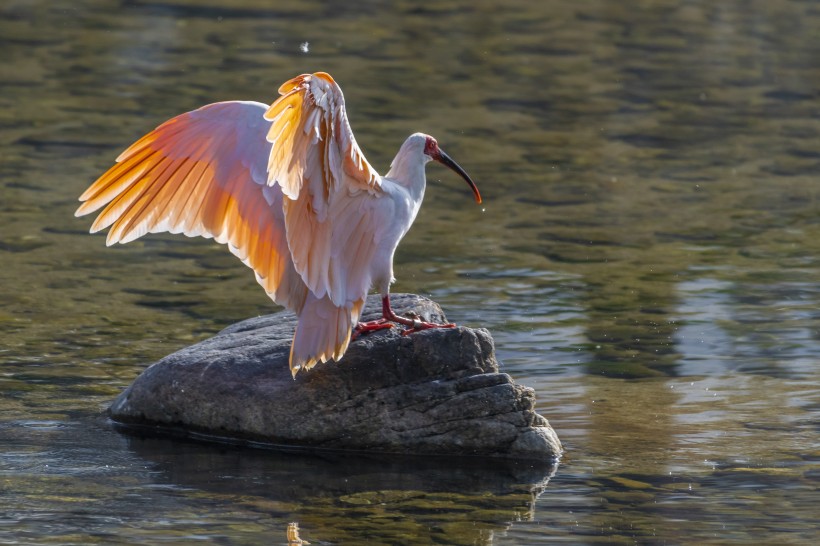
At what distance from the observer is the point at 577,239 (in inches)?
461

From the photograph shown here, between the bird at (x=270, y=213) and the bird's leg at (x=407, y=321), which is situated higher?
the bird at (x=270, y=213)

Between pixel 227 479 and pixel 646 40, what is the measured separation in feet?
45.1

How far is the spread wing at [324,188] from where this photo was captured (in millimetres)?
6523

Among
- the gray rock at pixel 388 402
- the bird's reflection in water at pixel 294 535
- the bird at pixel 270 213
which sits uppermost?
the bird at pixel 270 213

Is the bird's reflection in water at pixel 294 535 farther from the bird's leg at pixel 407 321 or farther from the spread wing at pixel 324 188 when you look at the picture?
the bird's leg at pixel 407 321

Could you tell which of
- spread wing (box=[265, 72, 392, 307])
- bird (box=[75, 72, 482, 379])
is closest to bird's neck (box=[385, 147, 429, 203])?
bird (box=[75, 72, 482, 379])

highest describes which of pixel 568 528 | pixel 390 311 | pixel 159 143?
pixel 159 143

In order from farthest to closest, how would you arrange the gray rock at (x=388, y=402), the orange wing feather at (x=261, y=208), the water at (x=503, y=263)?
the gray rock at (x=388, y=402), the orange wing feather at (x=261, y=208), the water at (x=503, y=263)

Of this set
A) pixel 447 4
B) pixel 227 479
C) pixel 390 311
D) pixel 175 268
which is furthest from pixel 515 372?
pixel 447 4

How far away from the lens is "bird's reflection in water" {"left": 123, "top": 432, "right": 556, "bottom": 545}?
6.44m

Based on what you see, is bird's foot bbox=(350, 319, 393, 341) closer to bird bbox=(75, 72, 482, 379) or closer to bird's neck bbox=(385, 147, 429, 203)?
bird bbox=(75, 72, 482, 379)

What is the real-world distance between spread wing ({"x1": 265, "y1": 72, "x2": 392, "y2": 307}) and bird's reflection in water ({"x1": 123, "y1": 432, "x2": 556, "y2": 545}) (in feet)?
2.56

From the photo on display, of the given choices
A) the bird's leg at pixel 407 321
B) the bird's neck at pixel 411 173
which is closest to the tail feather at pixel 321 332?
the bird's leg at pixel 407 321

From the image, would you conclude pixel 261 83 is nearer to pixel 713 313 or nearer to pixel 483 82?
pixel 483 82
